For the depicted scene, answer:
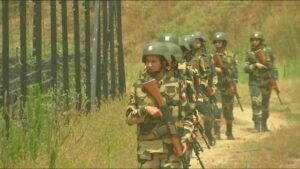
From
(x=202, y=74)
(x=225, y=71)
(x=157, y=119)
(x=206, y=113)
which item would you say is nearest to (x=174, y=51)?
(x=157, y=119)

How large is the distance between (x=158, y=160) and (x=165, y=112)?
567 mm

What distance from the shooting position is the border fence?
9.73 m

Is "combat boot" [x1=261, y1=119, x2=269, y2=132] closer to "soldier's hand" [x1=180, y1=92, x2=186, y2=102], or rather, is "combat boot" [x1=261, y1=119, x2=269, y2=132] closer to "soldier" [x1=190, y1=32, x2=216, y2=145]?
"soldier" [x1=190, y1=32, x2=216, y2=145]

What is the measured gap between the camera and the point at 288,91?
22141 mm

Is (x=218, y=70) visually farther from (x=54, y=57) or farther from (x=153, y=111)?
(x=153, y=111)

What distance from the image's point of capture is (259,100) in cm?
1591

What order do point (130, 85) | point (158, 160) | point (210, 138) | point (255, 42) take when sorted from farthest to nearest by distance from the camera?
point (130, 85)
point (255, 42)
point (210, 138)
point (158, 160)

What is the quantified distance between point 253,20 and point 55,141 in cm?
2554

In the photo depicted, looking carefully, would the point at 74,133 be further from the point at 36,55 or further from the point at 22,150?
the point at 22,150

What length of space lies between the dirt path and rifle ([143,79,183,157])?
4099 mm

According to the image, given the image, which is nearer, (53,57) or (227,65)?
(53,57)

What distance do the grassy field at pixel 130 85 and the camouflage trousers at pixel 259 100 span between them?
93 centimetres

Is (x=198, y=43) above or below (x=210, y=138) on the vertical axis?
above

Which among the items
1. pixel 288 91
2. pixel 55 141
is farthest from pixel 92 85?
pixel 288 91
